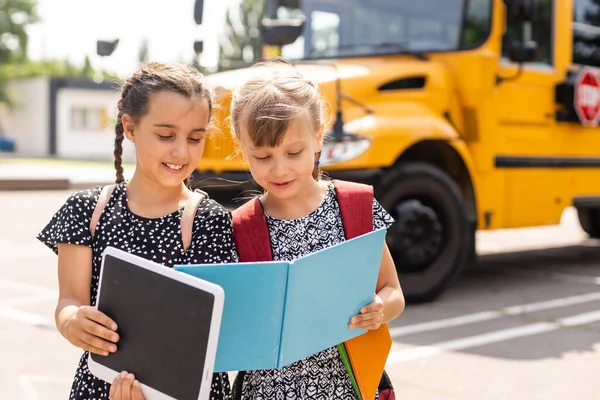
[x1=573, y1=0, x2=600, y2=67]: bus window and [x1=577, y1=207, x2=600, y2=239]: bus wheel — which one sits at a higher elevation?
[x1=573, y1=0, x2=600, y2=67]: bus window

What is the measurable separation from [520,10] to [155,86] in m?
4.07

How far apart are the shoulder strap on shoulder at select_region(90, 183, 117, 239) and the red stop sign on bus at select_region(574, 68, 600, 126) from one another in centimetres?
520

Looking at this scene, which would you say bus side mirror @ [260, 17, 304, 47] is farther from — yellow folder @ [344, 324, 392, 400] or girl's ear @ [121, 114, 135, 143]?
yellow folder @ [344, 324, 392, 400]

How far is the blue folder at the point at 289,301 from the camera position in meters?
1.56

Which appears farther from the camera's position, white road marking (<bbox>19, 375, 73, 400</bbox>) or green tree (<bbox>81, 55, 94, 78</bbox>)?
green tree (<bbox>81, 55, 94, 78</bbox>)

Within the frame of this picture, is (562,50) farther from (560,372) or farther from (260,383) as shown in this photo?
(260,383)

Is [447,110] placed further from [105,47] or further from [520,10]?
[105,47]

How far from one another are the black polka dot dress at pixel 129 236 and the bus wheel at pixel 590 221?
8.69m

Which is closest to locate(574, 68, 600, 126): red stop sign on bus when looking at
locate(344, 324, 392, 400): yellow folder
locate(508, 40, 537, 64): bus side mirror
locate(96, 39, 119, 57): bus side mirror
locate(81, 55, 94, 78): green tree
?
locate(508, 40, 537, 64): bus side mirror

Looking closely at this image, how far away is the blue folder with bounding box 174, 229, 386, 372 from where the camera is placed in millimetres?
1559

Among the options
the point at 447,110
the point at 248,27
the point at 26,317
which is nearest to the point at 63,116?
the point at 248,27

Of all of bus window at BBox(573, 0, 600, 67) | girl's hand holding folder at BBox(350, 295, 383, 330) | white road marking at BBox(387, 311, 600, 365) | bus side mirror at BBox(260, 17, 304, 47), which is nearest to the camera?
girl's hand holding folder at BBox(350, 295, 383, 330)

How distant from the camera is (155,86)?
1.84 metres

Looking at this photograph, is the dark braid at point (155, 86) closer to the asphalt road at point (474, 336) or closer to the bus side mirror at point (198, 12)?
the asphalt road at point (474, 336)
